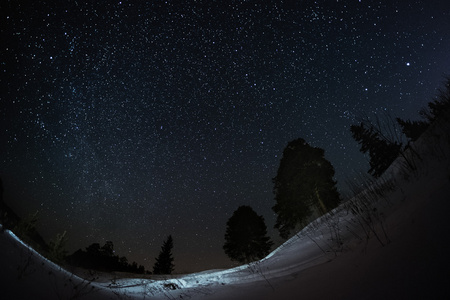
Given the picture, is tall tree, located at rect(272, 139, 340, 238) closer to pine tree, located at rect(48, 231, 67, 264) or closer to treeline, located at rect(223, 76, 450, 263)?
treeline, located at rect(223, 76, 450, 263)

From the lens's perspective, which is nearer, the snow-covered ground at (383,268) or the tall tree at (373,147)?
the snow-covered ground at (383,268)

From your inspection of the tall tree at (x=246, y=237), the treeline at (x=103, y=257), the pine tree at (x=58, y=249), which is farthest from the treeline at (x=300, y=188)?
the treeline at (x=103, y=257)

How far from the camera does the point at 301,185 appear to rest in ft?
57.6

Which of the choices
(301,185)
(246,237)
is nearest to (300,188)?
(301,185)

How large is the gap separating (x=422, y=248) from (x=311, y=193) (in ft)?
55.8

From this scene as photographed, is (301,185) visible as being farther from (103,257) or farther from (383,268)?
(103,257)

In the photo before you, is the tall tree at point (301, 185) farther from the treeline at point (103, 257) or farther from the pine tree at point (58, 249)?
the treeline at point (103, 257)

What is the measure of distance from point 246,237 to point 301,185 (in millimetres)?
10573

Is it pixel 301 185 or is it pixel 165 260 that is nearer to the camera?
pixel 301 185

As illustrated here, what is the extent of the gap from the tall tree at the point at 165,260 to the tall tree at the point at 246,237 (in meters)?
15.9

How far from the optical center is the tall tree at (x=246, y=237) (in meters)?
23.1

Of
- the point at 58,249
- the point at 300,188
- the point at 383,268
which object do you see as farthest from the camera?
the point at 300,188

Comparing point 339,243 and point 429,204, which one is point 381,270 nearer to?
point 429,204

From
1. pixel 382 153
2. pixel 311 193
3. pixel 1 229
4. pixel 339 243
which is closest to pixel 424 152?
pixel 339 243
